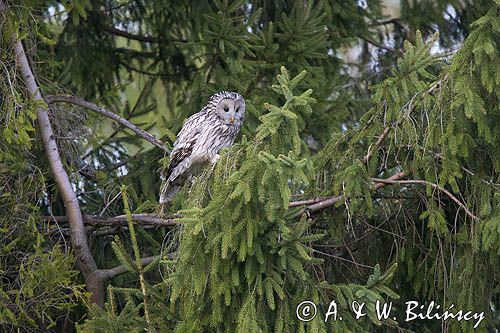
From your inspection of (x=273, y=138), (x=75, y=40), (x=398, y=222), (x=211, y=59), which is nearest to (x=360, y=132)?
(x=398, y=222)

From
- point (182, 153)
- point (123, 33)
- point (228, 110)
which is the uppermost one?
point (123, 33)

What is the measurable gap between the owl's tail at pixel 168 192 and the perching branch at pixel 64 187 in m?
0.57

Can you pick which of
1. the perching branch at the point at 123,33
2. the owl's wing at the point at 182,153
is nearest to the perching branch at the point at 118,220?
the owl's wing at the point at 182,153

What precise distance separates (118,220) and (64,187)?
44cm

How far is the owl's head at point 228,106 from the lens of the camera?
23.6 ft

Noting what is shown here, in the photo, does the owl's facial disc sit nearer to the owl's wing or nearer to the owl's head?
the owl's head

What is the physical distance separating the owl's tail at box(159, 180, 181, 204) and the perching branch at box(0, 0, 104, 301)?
1.87 ft

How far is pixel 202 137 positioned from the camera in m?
7.25

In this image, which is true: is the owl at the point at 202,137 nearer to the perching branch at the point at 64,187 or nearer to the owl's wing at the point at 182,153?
the owl's wing at the point at 182,153

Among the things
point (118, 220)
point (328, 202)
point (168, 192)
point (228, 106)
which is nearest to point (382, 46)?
point (228, 106)

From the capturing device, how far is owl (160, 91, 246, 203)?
7137 mm

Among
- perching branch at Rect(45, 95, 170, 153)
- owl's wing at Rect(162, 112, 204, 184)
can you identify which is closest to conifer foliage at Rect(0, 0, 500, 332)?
perching branch at Rect(45, 95, 170, 153)

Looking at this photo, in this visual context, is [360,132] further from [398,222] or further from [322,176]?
[398,222]

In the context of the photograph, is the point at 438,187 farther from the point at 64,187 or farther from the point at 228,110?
the point at 64,187
